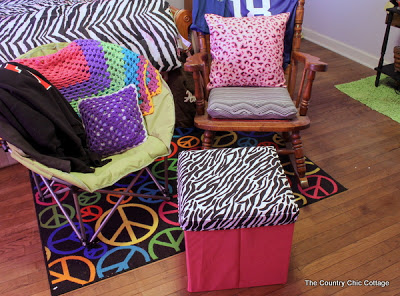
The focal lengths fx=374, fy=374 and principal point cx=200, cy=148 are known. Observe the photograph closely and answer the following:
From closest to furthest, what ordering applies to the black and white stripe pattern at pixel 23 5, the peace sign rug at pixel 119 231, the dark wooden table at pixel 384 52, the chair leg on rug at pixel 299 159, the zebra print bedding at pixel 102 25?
the peace sign rug at pixel 119 231 → the chair leg on rug at pixel 299 159 → the zebra print bedding at pixel 102 25 → the black and white stripe pattern at pixel 23 5 → the dark wooden table at pixel 384 52

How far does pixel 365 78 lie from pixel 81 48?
257 cm

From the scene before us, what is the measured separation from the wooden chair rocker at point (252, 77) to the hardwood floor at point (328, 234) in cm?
29

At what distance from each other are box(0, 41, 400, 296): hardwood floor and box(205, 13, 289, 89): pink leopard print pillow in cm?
66

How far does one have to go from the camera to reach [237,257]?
1.56m

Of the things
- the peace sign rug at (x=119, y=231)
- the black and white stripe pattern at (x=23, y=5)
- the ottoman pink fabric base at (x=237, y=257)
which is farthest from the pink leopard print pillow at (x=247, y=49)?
the black and white stripe pattern at (x=23, y=5)

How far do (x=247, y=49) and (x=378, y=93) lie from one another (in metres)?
1.56

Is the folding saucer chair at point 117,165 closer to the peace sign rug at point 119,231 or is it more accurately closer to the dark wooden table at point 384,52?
the peace sign rug at point 119,231

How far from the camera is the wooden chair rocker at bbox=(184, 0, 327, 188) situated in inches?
81.6

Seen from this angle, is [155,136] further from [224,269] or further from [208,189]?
[224,269]

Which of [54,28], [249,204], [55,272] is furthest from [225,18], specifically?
[55,272]

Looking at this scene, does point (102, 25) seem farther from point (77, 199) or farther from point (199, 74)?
point (77, 199)

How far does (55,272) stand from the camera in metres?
1.78

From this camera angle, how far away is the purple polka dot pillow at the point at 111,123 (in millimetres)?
1932

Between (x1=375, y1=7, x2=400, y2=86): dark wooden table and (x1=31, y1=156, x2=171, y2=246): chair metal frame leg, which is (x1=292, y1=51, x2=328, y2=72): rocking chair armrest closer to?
(x1=31, y1=156, x2=171, y2=246): chair metal frame leg
